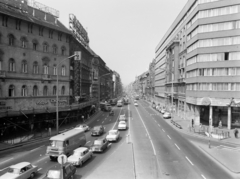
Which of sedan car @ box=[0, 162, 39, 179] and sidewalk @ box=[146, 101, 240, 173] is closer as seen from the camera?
sedan car @ box=[0, 162, 39, 179]

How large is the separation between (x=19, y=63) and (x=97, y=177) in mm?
25109

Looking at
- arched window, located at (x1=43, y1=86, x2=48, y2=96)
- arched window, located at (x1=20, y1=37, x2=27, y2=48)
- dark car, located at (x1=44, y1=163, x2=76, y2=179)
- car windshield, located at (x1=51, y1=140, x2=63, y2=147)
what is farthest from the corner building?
arched window, located at (x1=20, y1=37, x2=27, y2=48)

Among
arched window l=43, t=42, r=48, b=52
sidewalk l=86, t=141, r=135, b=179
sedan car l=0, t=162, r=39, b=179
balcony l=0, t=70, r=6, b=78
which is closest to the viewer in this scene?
sedan car l=0, t=162, r=39, b=179

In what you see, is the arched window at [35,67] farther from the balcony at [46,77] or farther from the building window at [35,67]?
the balcony at [46,77]

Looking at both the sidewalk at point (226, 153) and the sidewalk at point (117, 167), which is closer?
the sidewalk at point (117, 167)

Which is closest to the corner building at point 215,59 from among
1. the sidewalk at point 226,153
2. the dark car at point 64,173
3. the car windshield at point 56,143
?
the sidewalk at point 226,153

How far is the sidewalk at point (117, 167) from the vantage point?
699 inches

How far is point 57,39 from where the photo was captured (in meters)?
41.4

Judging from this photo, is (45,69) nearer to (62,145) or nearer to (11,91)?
(11,91)

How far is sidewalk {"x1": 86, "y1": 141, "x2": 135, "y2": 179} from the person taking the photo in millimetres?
17766

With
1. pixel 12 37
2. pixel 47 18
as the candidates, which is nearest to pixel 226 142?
pixel 12 37

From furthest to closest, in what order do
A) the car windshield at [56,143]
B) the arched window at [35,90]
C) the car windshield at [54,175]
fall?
the arched window at [35,90] < the car windshield at [56,143] < the car windshield at [54,175]

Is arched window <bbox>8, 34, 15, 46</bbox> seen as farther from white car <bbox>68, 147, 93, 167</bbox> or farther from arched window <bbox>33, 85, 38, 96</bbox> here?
white car <bbox>68, 147, 93, 167</bbox>

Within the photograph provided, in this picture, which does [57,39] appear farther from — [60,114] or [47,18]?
[60,114]
